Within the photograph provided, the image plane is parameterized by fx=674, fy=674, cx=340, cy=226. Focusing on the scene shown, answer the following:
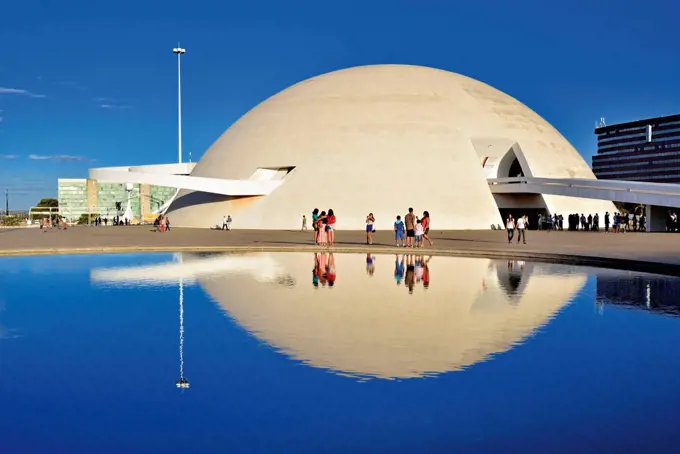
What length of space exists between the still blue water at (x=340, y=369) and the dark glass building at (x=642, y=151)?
141m

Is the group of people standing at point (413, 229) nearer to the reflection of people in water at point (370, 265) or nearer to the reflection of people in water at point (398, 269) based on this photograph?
the reflection of people in water at point (398, 269)

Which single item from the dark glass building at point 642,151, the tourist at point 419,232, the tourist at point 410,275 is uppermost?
the dark glass building at point 642,151

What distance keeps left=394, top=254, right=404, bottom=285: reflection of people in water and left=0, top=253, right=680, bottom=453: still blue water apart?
5.26 ft

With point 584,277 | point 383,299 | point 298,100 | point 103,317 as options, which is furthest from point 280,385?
point 298,100

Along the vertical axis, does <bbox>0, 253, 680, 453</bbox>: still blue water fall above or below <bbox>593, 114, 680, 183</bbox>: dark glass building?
below

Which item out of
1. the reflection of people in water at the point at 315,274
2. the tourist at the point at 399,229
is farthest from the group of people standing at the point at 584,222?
the reflection of people in water at the point at 315,274

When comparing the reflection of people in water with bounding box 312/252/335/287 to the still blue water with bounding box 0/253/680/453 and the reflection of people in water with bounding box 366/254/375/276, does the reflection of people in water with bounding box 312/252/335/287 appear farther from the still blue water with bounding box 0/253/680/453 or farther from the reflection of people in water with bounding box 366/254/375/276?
the still blue water with bounding box 0/253/680/453

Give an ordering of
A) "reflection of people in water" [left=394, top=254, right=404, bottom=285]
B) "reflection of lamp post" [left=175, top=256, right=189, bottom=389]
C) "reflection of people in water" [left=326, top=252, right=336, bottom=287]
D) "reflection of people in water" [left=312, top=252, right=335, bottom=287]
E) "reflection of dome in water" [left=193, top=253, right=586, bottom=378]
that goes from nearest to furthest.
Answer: "reflection of lamp post" [left=175, top=256, right=189, bottom=389] → "reflection of dome in water" [left=193, top=253, right=586, bottom=378] → "reflection of people in water" [left=326, top=252, right=336, bottom=287] → "reflection of people in water" [left=312, top=252, right=335, bottom=287] → "reflection of people in water" [left=394, top=254, right=404, bottom=285]

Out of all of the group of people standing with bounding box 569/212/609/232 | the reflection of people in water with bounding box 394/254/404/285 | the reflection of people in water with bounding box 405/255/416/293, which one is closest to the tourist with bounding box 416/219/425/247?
the reflection of people in water with bounding box 394/254/404/285

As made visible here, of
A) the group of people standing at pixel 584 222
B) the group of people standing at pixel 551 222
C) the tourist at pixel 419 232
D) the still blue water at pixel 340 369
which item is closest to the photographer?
the still blue water at pixel 340 369

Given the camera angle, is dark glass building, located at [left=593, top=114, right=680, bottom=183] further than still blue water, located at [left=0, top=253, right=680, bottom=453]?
Yes

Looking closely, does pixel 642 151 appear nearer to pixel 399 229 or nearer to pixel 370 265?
pixel 399 229

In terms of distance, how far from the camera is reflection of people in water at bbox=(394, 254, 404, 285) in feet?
47.3

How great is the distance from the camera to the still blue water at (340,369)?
490 centimetres
